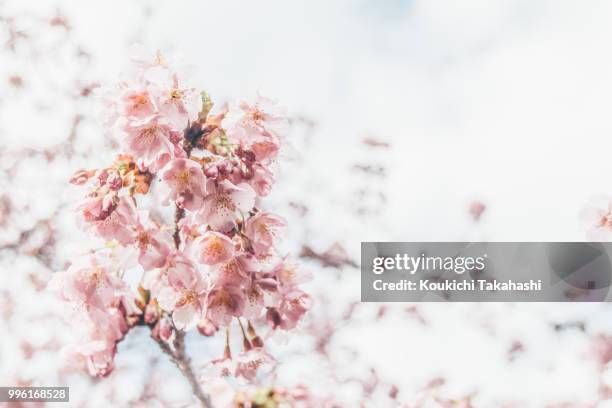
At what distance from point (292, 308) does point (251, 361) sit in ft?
0.41

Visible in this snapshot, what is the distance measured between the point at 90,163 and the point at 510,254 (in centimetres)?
120

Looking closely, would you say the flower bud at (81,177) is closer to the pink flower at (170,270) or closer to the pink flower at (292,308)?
the pink flower at (170,270)

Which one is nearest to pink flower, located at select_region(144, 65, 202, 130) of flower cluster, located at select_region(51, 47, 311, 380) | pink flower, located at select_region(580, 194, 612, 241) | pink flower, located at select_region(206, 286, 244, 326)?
flower cluster, located at select_region(51, 47, 311, 380)

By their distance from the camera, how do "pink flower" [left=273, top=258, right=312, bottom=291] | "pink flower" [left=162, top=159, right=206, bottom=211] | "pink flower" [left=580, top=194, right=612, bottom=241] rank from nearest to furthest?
"pink flower" [left=162, top=159, right=206, bottom=211] < "pink flower" [left=273, top=258, right=312, bottom=291] < "pink flower" [left=580, top=194, right=612, bottom=241]

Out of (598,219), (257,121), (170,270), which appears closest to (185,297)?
(170,270)

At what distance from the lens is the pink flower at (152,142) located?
2.41 ft

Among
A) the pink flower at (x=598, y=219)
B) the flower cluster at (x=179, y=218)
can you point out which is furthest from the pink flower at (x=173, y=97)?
the pink flower at (x=598, y=219)

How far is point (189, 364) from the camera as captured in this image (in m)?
0.85

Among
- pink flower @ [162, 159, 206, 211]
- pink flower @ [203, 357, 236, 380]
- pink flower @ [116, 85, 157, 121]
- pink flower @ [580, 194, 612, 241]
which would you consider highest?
pink flower @ [116, 85, 157, 121]

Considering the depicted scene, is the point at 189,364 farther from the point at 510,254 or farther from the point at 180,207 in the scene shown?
the point at 510,254

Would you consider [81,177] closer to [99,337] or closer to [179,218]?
[179,218]

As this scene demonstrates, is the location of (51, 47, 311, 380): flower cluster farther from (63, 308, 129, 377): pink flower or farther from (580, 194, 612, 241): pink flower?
(580, 194, 612, 241): pink flower

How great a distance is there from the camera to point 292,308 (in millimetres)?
853

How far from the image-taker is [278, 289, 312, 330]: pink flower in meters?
0.84
